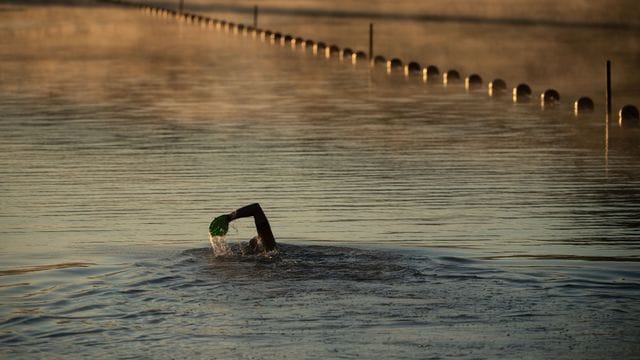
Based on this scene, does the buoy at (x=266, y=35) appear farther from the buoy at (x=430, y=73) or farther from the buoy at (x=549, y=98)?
the buoy at (x=549, y=98)

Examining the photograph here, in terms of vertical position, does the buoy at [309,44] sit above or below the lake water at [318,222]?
above

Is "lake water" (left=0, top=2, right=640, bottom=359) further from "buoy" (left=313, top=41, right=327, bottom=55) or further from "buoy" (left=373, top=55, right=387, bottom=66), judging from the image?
"buoy" (left=313, top=41, right=327, bottom=55)

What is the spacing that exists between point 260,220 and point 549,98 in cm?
1918

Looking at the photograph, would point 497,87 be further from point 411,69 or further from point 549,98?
point 411,69

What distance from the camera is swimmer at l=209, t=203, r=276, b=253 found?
14477 millimetres

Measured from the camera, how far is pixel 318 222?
1720cm

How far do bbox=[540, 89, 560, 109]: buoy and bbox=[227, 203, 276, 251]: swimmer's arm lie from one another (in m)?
18.3

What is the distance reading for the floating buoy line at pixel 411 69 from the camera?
3080 centimetres

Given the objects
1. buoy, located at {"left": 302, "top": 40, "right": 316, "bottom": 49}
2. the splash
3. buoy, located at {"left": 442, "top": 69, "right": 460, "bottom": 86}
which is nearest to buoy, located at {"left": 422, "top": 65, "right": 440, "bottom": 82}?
buoy, located at {"left": 442, "top": 69, "right": 460, "bottom": 86}

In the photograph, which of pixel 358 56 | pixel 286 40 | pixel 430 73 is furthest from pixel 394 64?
pixel 286 40

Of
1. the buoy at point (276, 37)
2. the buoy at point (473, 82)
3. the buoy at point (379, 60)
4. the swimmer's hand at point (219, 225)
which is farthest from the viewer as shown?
the buoy at point (276, 37)

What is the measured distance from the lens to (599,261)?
14633 mm

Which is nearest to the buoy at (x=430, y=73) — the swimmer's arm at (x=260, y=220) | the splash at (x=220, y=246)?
the splash at (x=220, y=246)

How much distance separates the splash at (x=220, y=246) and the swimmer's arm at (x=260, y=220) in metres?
0.43
